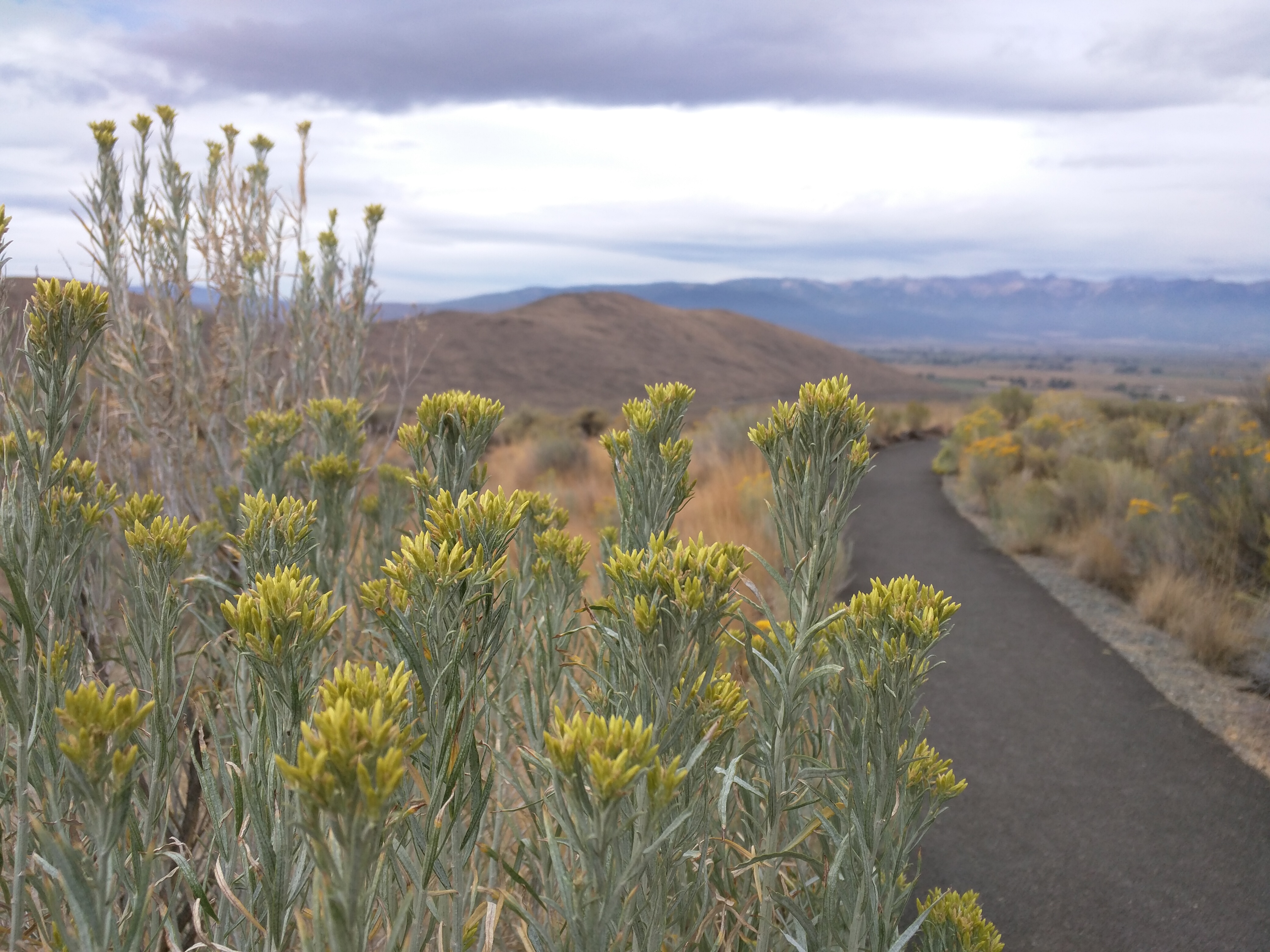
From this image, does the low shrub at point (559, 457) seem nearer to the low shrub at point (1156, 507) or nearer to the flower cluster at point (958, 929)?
the low shrub at point (1156, 507)

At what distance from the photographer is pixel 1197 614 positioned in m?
5.99

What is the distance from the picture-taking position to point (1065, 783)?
448 cm

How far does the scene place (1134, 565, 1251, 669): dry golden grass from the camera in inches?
230

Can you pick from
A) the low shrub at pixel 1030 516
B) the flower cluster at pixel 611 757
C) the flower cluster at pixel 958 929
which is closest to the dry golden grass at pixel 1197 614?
the low shrub at pixel 1030 516

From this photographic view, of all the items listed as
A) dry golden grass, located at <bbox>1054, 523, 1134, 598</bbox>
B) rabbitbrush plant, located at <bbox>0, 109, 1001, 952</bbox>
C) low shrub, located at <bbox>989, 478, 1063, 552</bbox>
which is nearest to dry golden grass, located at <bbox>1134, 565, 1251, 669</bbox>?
dry golden grass, located at <bbox>1054, 523, 1134, 598</bbox>

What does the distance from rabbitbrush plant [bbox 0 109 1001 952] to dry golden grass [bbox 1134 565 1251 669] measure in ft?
17.1

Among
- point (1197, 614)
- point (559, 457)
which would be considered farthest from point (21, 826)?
point (559, 457)

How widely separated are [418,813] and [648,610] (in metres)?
0.43

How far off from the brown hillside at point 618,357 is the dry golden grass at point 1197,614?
3117 cm

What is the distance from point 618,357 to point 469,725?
5614cm

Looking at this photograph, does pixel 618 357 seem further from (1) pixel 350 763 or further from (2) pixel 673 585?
(1) pixel 350 763

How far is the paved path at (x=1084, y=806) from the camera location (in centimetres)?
337

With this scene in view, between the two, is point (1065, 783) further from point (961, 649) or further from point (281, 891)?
point (281, 891)

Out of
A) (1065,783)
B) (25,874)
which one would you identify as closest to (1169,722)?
(1065,783)
